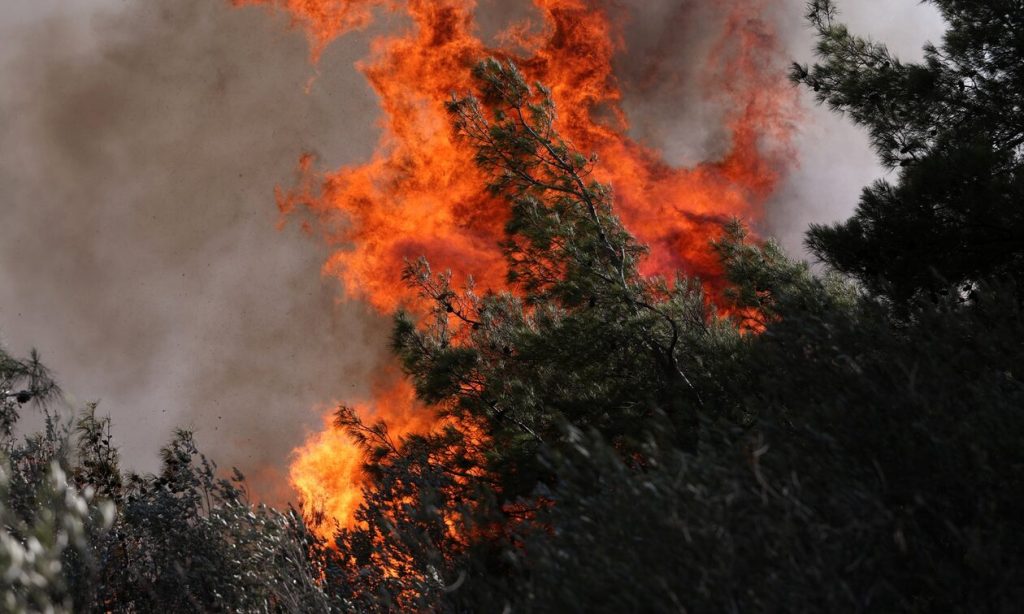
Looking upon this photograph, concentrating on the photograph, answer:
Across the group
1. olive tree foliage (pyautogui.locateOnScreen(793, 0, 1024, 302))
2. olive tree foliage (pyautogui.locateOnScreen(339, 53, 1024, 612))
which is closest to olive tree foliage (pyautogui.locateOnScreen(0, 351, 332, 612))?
olive tree foliage (pyautogui.locateOnScreen(339, 53, 1024, 612))

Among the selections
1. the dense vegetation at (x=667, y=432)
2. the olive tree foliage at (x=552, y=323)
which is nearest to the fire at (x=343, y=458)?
the olive tree foliage at (x=552, y=323)

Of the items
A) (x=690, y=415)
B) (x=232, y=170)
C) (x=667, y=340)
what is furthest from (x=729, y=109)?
(x=232, y=170)

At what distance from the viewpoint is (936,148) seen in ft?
30.3

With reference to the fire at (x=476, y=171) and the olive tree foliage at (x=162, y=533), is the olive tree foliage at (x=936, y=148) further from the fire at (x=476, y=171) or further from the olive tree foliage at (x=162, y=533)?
the fire at (x=476, y=171)

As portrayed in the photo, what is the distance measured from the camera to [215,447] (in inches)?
991

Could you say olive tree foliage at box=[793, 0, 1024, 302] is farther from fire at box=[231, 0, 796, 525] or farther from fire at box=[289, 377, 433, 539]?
fire at box=[289, 377, 433, 539]

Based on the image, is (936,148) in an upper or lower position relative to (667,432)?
upper

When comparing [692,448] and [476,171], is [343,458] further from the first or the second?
[692,448]

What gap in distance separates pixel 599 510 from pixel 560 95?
16238mm

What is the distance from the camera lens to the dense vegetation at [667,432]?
14.3 ft

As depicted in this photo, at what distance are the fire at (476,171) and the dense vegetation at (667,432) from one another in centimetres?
524

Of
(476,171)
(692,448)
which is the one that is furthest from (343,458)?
(692,448)

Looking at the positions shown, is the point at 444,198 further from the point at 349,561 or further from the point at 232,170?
the point at 349,561

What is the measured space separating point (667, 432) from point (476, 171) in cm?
1560
